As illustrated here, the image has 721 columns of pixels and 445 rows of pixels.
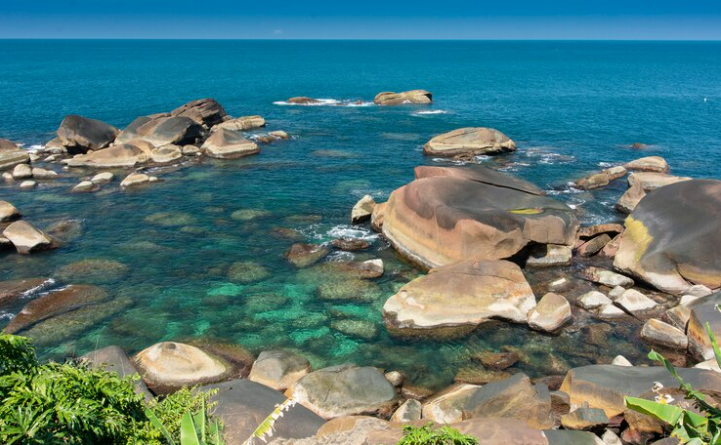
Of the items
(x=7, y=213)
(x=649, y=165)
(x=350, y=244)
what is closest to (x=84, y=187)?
(x=7, y=213)

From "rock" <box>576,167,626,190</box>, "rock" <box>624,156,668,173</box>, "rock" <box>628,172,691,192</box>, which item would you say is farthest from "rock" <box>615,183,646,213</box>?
"rock" <box>624,156,668,173</box>

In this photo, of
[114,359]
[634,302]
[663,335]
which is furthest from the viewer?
[634,302]

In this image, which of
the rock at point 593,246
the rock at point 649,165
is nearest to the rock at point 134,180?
the rock at point 593,246

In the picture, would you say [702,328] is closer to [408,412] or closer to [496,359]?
[496,359]

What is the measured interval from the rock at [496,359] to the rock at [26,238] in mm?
25560

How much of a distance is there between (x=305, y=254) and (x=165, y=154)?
26.3 meters

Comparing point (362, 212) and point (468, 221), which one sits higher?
point (468, 221)

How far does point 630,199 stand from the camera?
36469 mm

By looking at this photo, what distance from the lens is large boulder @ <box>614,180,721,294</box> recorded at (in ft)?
83.4

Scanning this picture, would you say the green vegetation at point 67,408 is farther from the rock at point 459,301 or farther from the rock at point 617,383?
the rock at point 459,301

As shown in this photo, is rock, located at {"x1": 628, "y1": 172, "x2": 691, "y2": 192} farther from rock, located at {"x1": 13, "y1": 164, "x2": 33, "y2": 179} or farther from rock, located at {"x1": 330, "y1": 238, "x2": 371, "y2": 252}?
rock, located at {"x1": 13, "y1": 164, "x2": 33, "y2": 179}

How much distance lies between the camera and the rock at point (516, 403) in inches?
650

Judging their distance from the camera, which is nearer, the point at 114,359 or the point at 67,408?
the point at 67,408

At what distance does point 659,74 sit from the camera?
144 m
